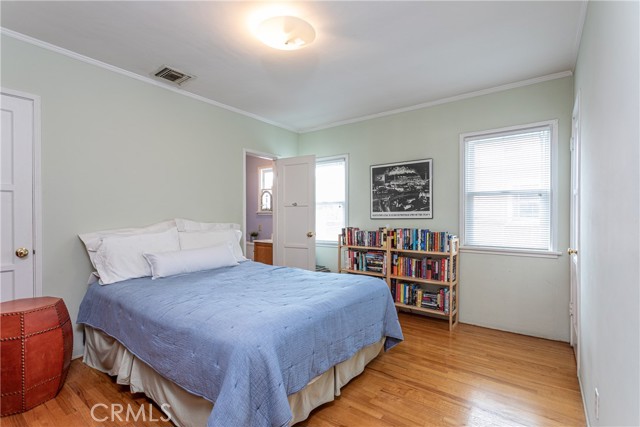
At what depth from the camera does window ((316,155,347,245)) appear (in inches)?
179

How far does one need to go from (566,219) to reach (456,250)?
104 cm

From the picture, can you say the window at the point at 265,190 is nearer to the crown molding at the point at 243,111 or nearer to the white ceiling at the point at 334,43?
the crown molding at the point at 243,111

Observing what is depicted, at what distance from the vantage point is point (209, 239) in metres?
3.28

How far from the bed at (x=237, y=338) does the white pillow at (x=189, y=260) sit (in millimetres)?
84

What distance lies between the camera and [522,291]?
3.17 m

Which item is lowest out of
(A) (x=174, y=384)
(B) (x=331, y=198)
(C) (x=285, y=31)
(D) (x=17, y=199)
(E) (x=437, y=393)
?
(E) (x=437, y=393)

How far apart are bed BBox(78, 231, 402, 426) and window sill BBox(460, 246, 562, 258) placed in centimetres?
143

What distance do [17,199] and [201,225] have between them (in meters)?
1.50

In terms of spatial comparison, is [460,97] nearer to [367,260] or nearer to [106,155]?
[367,260]

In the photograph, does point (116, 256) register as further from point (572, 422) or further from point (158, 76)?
point (572, 422)

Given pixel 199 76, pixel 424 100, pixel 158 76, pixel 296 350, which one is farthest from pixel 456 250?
pixel 158 76

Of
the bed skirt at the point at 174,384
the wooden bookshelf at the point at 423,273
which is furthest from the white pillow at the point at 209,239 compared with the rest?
the wooden bookshelf at the point at 423,273

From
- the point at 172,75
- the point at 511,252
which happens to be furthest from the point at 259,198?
the point at 511,252

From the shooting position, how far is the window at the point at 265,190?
5930mm
